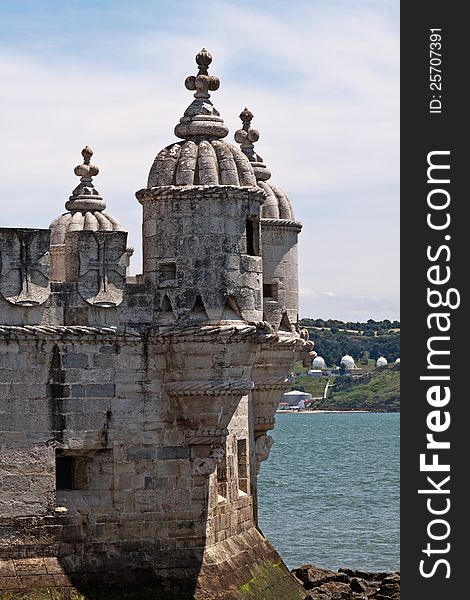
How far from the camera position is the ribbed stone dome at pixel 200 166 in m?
29.6

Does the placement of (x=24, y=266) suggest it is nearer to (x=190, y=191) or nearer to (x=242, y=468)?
(x=190, y=191)

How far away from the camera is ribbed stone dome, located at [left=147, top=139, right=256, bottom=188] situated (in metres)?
29.6

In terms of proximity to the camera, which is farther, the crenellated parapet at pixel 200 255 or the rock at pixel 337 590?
the rock at pixel 337 590

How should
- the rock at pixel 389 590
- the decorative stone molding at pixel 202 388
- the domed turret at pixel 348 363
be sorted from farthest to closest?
the domed turret at pixel 348 363 → the rock at pixel 389 590 → the decorative stone molding at pixel 202 388

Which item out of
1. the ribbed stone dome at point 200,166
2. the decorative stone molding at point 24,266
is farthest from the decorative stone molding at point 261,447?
the decorative stone molding at point 24,266

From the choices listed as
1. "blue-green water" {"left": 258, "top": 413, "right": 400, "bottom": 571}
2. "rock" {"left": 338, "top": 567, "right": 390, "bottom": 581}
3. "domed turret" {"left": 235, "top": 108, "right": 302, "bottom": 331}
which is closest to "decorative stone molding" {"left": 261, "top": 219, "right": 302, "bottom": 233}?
"domed turret" {"left": 235, "top": 108, "right": 302, "bottom": 331}

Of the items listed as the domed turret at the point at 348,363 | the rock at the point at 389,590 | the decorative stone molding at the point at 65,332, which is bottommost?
the rock at the point at 389,590

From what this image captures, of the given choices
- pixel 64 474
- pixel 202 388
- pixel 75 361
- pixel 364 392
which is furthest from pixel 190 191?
pixel 364 392

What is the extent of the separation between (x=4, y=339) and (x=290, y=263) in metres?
8.09

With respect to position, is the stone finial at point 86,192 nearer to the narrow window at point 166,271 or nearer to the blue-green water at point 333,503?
the narrow window at point 166,271

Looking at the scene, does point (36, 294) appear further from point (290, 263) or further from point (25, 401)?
point (290, 263)

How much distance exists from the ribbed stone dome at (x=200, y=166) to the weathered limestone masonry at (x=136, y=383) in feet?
0.07

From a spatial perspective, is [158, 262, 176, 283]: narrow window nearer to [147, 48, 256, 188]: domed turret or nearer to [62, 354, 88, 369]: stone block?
[147, 48, 256, 188]: domed turret

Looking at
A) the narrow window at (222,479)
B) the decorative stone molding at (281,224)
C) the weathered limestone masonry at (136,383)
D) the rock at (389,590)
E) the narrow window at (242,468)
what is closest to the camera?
the weathered limestone masonry at (136,383)
